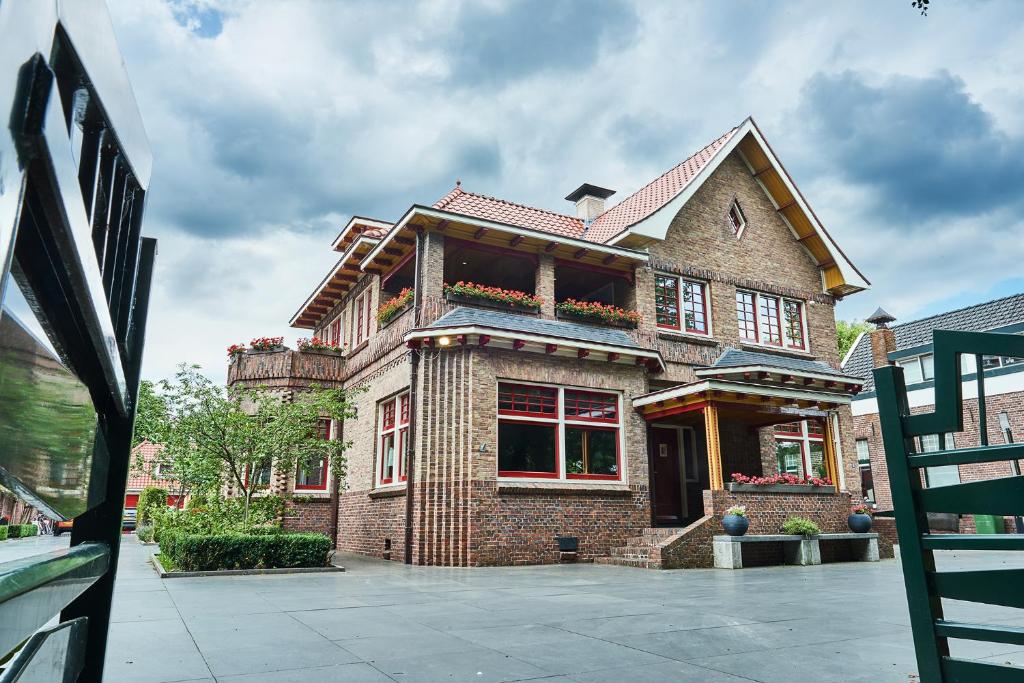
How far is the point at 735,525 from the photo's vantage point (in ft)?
44.3

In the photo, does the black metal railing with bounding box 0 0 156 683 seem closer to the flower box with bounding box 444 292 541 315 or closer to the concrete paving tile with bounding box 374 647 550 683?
the concrete paving tile with bounding box 374 647 550 683

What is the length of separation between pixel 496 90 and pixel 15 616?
16.5 meters

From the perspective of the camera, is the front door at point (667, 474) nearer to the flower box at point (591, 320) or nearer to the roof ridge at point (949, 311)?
the flower box at point (591, 320)

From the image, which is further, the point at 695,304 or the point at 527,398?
the point at 695,304

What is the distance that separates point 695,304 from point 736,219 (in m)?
3.20

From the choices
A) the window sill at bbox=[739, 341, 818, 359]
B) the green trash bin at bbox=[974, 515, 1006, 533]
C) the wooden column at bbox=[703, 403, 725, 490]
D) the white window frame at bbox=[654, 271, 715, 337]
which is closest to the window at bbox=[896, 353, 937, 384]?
the green trash bin at bbox=[974, 515, 1006, 533]

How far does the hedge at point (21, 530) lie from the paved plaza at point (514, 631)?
0.05 ft

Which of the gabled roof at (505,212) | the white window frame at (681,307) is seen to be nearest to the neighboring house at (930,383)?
the white window frame at (681,307)

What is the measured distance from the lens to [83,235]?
796mm

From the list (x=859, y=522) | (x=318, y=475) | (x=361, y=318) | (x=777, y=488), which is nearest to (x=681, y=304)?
(x=777, y=488)

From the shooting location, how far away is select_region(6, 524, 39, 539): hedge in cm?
85

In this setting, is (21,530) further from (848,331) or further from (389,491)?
(848,331)

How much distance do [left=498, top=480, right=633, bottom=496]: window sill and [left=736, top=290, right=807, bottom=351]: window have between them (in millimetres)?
6087

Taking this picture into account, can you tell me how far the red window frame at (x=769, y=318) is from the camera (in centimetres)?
1911
